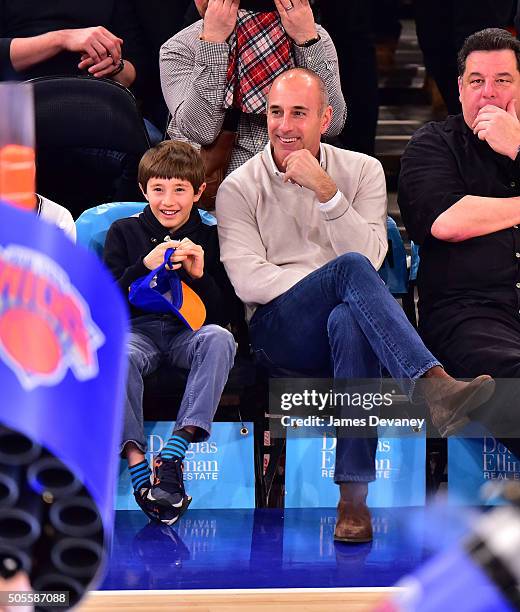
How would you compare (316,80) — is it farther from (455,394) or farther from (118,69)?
(455,394)

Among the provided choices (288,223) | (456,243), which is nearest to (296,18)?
(288,223)

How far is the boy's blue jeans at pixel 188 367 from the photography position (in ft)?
11.3

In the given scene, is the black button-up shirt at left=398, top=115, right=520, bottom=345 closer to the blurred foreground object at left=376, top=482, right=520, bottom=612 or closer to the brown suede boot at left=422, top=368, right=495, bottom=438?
the brown suede boot at left=422, top=368, right=495, bottom=438

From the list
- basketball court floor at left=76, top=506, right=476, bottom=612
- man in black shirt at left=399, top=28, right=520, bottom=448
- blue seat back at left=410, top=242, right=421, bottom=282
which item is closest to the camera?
basketball court floor at left=76, top=506, right=476, bottom=612

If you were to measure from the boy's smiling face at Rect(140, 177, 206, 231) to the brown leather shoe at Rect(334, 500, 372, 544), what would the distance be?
1084 millimetres

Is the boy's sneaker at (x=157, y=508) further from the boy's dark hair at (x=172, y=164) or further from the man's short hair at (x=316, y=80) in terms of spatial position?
the man's short hair at (x=316, y=80)

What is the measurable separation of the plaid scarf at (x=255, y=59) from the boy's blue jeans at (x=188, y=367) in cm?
107

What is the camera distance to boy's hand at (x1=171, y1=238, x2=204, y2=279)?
3.62 m

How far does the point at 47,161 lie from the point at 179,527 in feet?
4.96

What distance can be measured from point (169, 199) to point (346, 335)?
30.2 inches

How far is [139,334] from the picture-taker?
145 inches

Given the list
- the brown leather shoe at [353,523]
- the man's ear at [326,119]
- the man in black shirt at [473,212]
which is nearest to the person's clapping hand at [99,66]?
the man's ear at [326,119]

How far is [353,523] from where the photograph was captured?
3424 millimetres

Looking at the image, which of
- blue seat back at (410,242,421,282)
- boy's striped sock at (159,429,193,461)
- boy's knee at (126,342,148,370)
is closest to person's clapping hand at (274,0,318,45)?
blue seat back at (410,242,421,282)
